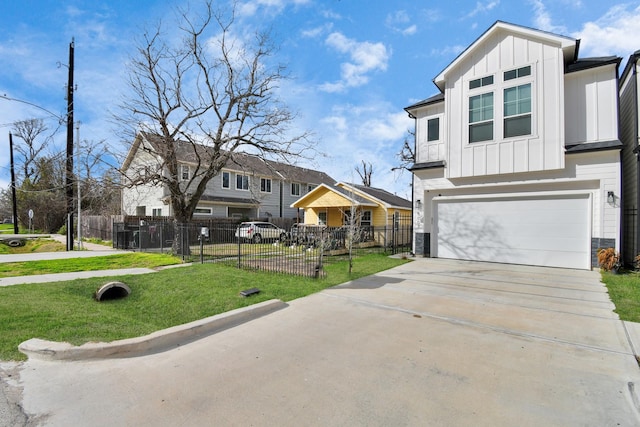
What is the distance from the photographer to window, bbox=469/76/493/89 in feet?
36.3

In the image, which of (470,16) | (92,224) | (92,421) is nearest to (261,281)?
(92,421)

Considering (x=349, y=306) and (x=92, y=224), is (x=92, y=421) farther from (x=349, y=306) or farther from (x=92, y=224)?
(x=92, y=224)

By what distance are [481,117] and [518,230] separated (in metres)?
4.23

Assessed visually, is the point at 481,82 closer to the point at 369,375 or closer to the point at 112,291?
the point at 369,375

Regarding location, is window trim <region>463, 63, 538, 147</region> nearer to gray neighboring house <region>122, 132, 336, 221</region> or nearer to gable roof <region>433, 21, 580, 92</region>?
gable roof <region>433, 21, 580, 92</region>

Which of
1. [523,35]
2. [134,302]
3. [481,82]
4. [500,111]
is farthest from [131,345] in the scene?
[523,35]

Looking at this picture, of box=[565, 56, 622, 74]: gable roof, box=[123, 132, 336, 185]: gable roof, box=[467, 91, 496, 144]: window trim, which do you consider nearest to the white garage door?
box=[467, 91, 496, 144]: window trim

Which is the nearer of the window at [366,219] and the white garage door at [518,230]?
the white garage door at [518,230]

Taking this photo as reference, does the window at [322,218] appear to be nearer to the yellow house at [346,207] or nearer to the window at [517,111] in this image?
the yellow house at [346,207]

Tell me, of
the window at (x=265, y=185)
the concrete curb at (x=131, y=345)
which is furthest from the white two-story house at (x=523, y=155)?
the window at (x=265, y=185)

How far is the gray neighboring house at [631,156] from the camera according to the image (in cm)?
936

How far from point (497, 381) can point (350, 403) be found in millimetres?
1623

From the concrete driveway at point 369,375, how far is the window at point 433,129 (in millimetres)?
8563

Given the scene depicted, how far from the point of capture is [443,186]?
1230 centimetres
